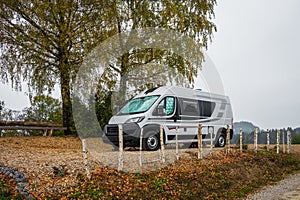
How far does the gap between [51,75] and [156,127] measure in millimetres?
8604

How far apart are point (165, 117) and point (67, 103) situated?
7.28 metres

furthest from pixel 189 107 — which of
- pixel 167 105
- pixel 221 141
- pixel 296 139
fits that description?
pixel 296 139

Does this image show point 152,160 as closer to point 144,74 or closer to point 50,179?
point 50,179

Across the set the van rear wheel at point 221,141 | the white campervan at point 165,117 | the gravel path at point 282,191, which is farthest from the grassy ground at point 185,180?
the van rear wheel at point 221,141

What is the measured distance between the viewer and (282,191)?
412 inches

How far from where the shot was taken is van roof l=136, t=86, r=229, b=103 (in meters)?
13.7

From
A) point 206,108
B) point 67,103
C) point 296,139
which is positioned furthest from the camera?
point 296,139

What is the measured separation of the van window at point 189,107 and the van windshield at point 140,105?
1333 millimetres

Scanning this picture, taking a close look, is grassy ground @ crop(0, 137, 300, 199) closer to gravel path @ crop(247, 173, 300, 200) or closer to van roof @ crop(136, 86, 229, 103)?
gravel path @ crop(247, 173, 300, 200)

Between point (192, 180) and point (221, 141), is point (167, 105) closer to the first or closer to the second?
point (192, 180)

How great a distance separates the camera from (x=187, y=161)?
38.0 feet

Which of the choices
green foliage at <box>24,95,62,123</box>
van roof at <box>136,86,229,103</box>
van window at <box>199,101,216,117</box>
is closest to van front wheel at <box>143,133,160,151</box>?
van roof at <box>136,86,229,103</box>

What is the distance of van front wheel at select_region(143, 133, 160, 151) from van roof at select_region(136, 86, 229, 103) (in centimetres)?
181

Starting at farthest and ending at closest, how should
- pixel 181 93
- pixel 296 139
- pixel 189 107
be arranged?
pixel 296 139 < pixel 189 107 < pixel 181 93
